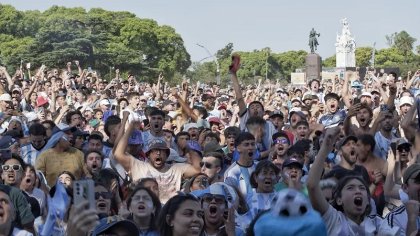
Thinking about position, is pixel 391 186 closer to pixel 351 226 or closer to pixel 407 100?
pixel 351 226

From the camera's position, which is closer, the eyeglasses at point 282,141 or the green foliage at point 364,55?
the eyeglasses at point 282,141

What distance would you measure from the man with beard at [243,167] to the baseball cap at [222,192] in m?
0.75

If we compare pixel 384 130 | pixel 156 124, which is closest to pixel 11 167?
pixel 156 124

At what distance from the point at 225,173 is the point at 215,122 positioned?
4864mm

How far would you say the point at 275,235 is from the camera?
3254 millimetres

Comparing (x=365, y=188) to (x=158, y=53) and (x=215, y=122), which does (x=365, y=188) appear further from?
(x=158, y=53)

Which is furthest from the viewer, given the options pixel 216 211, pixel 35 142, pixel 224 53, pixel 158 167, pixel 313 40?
pixel 224 53

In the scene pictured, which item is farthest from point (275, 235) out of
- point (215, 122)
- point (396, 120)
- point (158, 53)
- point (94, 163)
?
point (158, 53)

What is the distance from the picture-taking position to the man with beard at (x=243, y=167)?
852 centimetres

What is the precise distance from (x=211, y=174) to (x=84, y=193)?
506 centimetres

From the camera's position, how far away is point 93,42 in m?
64.8

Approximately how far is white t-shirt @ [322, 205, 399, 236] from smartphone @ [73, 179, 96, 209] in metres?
2.06

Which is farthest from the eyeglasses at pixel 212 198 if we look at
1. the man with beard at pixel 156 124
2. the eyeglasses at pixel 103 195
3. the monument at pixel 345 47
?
the monument at pixel 345 47

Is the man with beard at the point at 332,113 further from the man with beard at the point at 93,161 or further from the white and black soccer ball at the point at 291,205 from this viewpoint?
the white and black soccer ball at the point at 291,205
